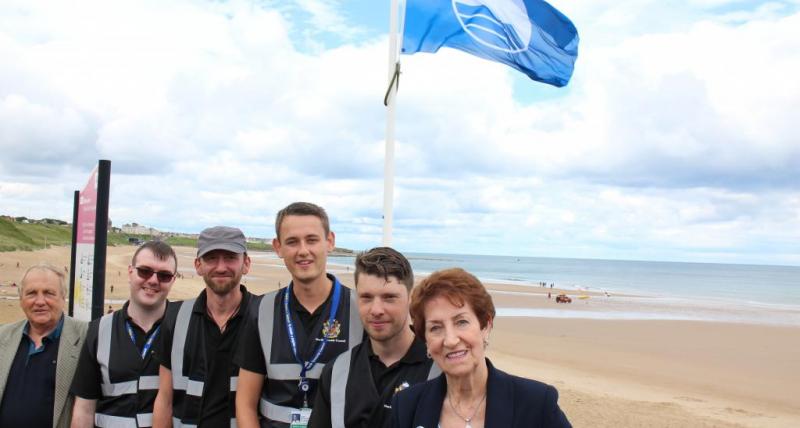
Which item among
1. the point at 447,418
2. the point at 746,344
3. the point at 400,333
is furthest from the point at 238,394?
the point at 746,344

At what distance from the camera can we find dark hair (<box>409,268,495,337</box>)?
2.51 m

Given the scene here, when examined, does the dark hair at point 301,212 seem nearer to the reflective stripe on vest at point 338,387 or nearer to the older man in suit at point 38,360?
the reflective stripe on vest at point 338,387

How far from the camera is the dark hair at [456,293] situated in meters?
2.51

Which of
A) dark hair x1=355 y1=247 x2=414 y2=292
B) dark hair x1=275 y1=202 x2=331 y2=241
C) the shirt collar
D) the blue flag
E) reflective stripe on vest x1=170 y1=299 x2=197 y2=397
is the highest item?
the blue flag

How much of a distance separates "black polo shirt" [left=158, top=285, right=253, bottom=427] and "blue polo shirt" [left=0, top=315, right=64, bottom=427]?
2.69 feet

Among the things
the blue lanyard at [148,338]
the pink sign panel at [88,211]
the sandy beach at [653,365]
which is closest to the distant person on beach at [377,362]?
the blue lanyard at [148,338]

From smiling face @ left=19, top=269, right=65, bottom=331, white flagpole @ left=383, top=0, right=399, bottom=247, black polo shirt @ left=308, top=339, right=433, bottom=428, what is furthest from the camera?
white flagpole @ left=383, top=0, right=399, bottom=247

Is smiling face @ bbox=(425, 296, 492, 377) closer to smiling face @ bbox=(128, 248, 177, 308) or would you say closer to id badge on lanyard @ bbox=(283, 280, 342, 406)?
id badge on lanyard @ bbox=(283, 280, 342, 406)

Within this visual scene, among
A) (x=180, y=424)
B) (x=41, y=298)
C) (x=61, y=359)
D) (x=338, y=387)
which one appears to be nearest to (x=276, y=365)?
(x=338, y=387)

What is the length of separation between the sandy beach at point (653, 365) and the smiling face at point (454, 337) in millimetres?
8161

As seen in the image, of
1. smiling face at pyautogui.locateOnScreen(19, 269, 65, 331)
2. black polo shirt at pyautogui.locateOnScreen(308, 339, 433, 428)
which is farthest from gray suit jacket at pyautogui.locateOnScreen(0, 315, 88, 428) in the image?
black polo shirt at pyautogui.locateOnScreen(308, 339, 433, 428)

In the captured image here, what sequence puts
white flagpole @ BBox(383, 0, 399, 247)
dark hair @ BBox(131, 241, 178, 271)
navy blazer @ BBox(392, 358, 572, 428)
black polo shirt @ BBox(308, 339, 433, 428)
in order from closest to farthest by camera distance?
navy blazer @ BBox(392, 358, 572, 428), black polo shirt @ BBox(308, 339, 433, 428), dark hair @ BBox(131, 241, 178, 271), white flagpole @ BBox(383, 0, 399, 247)

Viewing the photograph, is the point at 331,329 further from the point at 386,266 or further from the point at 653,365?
the point at 653,365

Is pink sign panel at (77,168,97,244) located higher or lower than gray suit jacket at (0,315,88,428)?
higher
